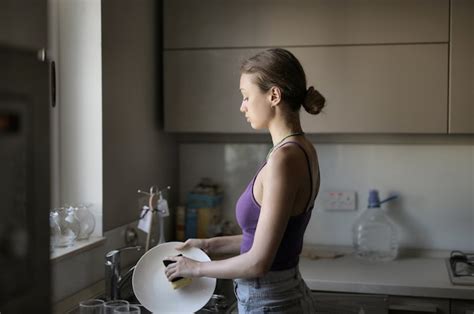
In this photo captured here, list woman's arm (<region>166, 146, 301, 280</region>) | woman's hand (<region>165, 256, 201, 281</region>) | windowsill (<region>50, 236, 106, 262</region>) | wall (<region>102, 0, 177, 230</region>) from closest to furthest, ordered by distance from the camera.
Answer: woman's arm (<region>166, 146, 301, 280</region>) < woman's hand (<region>165, 256, 201, 281</region>) < windowsill (<region>50, 236, 106, 262</region>) < wall (<region>102, 0, 177, 230</region>)

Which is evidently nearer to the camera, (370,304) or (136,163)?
(370,304)

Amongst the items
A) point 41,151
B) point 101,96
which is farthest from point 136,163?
point 41,151

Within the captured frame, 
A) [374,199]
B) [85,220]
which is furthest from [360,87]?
[85,220]

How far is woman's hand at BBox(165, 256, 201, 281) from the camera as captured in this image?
1.59m

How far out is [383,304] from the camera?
221cm

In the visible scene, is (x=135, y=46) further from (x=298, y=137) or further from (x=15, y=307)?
(x=15, y=307)

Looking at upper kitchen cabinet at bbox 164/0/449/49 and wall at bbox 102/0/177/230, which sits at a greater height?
upper kitchen cabinet at bbox 164/0/449/49

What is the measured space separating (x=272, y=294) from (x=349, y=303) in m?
0.75

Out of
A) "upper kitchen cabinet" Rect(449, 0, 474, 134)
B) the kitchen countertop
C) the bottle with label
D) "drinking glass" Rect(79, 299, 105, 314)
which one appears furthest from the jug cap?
"drinking glass" Rect(79, 299, 105, 314)

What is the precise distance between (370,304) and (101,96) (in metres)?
1.20

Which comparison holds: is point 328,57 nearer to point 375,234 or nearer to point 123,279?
point 375,234

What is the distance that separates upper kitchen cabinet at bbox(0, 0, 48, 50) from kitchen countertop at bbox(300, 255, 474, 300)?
1.89 metres

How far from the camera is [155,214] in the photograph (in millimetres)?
2348

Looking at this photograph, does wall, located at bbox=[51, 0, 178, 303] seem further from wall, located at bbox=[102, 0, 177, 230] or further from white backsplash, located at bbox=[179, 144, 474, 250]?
white backsplash, located at bbox=[179, 144, 474, 250]
